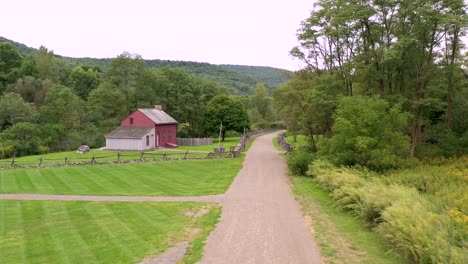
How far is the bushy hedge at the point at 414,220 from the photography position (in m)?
8.61

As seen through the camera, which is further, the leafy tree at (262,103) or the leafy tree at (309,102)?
the leafy tree at (262,103)

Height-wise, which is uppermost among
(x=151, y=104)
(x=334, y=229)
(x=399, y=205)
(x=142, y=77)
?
(x=142, y=77)

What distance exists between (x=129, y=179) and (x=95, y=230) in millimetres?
11394

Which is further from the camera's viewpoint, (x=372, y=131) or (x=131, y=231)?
(x=372, y=131)

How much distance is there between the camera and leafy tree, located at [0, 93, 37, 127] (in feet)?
158

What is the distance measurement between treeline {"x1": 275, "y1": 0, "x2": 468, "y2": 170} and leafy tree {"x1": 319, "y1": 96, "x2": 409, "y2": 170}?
0.06m

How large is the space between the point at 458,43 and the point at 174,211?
2738 cm

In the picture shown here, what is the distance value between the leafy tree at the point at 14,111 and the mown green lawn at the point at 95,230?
3582 cm

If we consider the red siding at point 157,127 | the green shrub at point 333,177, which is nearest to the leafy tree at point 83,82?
the red siding at point 157,127

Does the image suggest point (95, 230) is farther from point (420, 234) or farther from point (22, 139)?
point (22, 139)

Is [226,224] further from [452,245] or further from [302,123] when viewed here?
[302,123]

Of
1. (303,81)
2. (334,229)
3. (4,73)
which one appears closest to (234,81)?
(4,73)

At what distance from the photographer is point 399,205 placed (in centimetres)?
1148

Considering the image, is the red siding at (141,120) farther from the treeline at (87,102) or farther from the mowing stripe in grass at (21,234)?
the mowing stripe in grass at (21,234)
